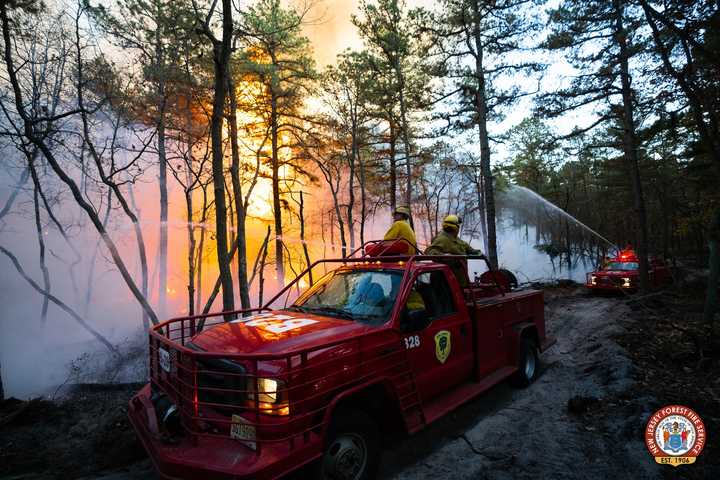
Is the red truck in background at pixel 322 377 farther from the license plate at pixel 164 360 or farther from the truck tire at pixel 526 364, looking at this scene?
the truck tire at pixel 526 364

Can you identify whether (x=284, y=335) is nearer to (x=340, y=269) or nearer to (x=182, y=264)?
(x=340, y=269)

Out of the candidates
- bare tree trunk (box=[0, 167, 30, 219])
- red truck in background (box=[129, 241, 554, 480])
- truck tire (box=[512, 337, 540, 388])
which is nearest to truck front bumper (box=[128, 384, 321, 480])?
red truck in background (box=[129, 241, 554, 480])

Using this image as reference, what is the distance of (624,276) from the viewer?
1553cm

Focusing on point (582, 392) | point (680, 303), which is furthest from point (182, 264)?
point (680, 303)

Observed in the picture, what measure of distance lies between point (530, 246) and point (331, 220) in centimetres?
2202

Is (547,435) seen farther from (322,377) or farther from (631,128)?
(631,128)

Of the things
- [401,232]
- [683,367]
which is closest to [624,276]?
[683,367]

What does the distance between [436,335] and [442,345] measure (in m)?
0.19

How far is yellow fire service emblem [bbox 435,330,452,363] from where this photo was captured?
4.38m

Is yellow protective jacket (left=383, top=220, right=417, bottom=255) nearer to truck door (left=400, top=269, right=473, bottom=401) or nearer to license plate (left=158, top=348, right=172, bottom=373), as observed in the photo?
truck door (left=400, top=269, right=473, bottom=401)

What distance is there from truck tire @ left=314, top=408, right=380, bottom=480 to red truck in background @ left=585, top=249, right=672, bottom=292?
15283 mm

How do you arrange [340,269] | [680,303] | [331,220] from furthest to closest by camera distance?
1. [331,220]
2. [680,303]
3. [340,269]

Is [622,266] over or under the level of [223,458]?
over

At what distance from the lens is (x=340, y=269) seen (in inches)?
200
